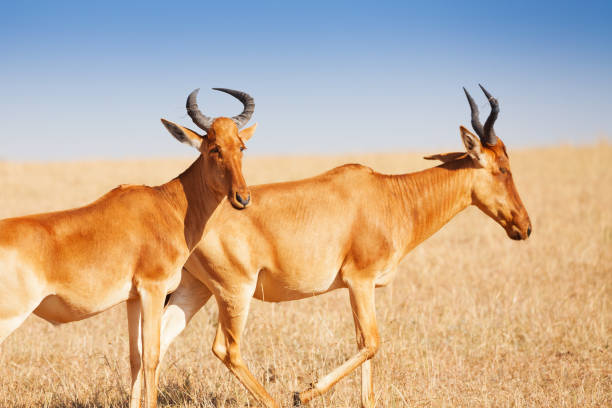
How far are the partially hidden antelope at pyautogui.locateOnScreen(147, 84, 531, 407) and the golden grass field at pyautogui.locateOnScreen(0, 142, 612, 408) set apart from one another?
1.81ft

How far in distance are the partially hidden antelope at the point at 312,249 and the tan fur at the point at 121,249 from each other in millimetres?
445

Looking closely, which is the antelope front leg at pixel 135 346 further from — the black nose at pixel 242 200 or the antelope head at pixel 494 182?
the antelope head at pixel 494 182

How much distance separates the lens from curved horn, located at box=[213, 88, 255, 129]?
6441mm

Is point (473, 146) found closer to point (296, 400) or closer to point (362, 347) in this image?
point (362, 347)

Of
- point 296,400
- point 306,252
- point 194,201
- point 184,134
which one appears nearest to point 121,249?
point 194,201

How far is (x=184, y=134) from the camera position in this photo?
622 centimetres

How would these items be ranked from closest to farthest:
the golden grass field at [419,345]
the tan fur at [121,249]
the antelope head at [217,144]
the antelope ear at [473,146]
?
the tan fur at [121,249], the antelope head at [217,144], the golden grass field at [419,345], the antelope ear at [473,146]

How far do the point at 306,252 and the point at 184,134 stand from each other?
174 centimetres

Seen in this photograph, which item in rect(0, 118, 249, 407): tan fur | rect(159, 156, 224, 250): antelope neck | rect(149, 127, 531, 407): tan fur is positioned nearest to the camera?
rect(0, 118, 249, 407): tan fur

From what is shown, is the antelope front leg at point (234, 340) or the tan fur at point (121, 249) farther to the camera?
the antelope front leg at point (234, 340)

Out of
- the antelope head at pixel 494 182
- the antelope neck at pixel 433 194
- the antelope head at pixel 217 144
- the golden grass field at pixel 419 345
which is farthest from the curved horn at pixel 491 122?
the antelope head at pixel 217 144

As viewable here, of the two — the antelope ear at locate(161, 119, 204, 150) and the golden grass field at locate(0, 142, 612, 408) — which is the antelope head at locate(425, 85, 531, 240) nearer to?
the golden grass field at locate(0, 142, 612, 408)

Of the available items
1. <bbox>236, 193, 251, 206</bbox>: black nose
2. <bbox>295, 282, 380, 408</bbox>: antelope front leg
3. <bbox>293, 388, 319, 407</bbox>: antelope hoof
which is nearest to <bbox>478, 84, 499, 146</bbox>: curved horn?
<bbox>295, 282, 380, 408</bbox>: antelope front leg

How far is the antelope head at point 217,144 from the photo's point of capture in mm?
5930
